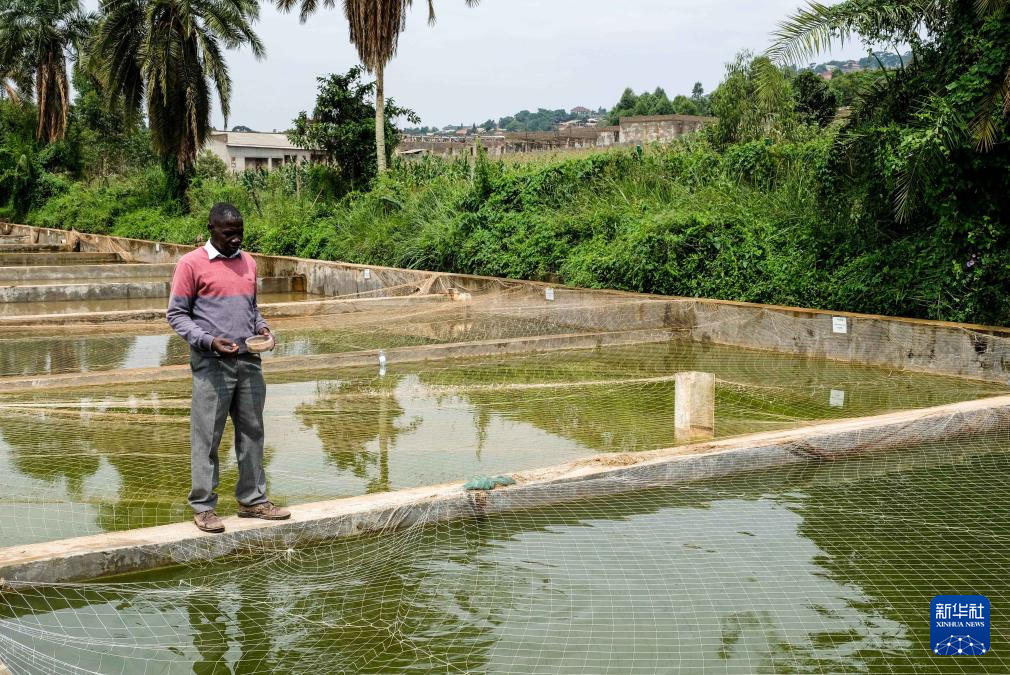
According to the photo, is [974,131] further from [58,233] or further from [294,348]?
[58,233]

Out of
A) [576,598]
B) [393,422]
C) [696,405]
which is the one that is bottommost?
[576,598]

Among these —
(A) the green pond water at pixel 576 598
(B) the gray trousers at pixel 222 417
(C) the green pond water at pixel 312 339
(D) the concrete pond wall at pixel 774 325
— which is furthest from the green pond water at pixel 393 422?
(C) the green pond water at pixel 312 339

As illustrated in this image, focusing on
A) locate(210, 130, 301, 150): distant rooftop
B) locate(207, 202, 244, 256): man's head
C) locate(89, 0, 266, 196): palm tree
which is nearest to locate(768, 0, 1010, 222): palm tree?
locate(207, 202, 244, 256): man's head

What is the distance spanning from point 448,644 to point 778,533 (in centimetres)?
198

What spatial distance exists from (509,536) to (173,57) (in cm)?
2531

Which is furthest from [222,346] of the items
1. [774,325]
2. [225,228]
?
[774,325]

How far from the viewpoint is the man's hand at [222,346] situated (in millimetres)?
4309

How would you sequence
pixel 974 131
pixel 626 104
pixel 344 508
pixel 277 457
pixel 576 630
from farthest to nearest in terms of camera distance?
pixel 626 104 < pixel 974 131 < pixel 277 457 < pixel 344 508 < pixel 576 630

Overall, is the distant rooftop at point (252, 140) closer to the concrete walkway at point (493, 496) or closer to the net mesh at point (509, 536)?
the net mesh at point (509, 536)

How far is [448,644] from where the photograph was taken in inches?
148

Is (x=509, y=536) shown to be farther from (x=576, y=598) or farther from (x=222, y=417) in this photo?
(x=222, y=417)

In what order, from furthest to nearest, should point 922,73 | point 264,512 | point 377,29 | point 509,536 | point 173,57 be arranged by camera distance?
1. point 173,57
2. point 377,29
3. point 922,73
4. point 509,536
5. point 264,512

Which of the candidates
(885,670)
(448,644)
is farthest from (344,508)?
(885,670)

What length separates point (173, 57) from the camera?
27.0m
